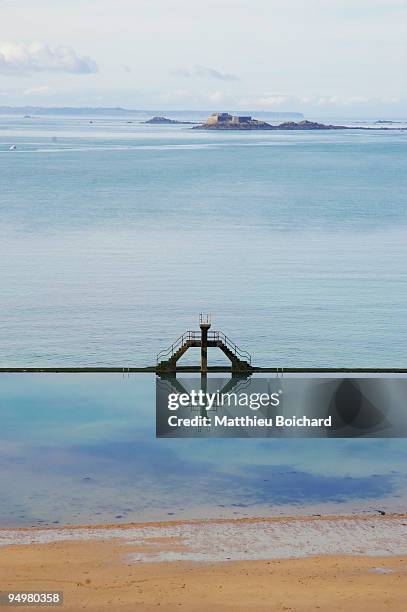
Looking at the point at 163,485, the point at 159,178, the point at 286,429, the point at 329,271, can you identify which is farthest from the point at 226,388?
the point at 159,178

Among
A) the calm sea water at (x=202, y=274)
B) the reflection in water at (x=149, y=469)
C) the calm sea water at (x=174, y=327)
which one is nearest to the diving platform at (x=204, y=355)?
the calm sea water at (x=174, y=327)

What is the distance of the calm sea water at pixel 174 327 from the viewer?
3700cm

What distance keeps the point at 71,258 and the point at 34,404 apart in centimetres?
4152

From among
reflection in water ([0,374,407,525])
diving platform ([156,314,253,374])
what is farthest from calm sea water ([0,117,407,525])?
diving platform ([156,314,253,374])

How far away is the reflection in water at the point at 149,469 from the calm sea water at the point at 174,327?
0.34 feet

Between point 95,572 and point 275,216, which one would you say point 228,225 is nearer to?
point 275,216

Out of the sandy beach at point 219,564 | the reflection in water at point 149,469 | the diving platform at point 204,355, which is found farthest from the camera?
the diving platform at point 204,355

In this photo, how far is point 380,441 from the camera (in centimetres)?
4344

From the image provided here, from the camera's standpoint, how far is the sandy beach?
26.5 meters

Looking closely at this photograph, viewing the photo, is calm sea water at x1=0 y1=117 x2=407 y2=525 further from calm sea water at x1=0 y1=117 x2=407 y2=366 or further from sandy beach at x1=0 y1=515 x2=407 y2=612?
sandy beach at x1=0 y1=515 x2=407 y2=612

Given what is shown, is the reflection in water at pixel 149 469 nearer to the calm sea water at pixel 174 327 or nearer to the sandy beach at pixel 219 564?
the calm sea water at pixel 174 327

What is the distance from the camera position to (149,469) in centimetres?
3931

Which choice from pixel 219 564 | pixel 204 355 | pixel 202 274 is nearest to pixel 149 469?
pixel 219 564

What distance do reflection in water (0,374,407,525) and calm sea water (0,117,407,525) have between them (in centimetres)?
10
